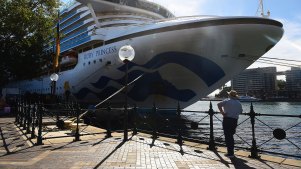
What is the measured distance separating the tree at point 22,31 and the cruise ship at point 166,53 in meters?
4.03

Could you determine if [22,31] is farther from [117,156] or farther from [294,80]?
[294,80]

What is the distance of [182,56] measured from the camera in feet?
60.8

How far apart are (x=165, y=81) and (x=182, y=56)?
252 centimetres

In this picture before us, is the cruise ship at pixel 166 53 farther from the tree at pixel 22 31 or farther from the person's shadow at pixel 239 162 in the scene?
the person's shadow at pixel 239 162

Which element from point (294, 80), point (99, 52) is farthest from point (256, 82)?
point (99, 52)

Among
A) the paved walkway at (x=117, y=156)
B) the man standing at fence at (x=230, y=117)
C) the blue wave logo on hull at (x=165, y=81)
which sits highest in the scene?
the blue wave logo on hull at (x=165, y=81)

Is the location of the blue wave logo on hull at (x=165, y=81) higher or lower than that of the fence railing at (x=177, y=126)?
higher

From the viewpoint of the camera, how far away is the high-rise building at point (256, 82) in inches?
5561

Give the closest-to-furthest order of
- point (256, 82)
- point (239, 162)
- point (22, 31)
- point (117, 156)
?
point (239, 162) → point (117, 156) → point (22, 31) → point (256, 82)

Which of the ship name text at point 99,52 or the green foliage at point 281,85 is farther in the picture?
the green foliage at point 281,85

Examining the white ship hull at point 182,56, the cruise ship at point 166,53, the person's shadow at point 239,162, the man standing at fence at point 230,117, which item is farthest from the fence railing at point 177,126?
the cruise ship at point 166,53

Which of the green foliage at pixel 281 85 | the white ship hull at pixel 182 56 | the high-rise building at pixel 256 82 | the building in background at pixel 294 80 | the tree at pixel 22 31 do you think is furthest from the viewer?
the high-rise building at pixel 256 82

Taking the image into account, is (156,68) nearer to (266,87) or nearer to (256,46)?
(256,46)

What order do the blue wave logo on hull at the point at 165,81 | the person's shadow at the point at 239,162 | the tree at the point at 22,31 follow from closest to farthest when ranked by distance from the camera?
the person's shadow at the point at 239,162 < the blue wave logo on hull at the point at 165,81 < the tree at the point at 22,31
